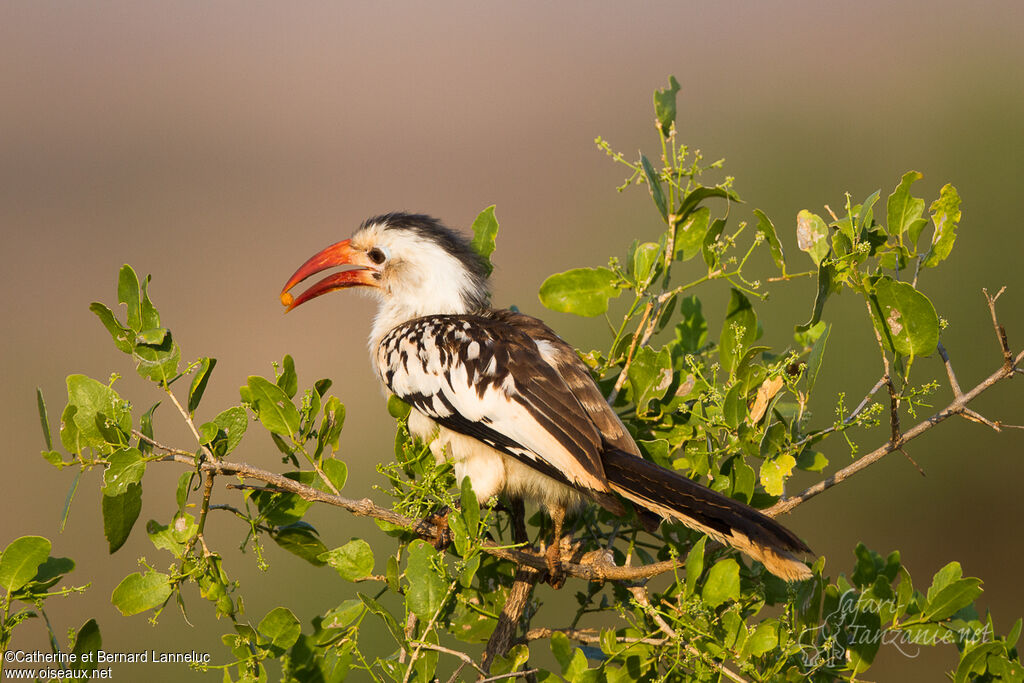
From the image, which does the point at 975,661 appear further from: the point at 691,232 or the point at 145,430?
the point at 145,430

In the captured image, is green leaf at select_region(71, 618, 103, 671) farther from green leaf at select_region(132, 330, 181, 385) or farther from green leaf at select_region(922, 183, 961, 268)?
green leaf at select_region(922, 183, 961, 268)

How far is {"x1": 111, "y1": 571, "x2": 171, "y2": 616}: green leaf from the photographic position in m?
2.21

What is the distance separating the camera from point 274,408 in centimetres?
241

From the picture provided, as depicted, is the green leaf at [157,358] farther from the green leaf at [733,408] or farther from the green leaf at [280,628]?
the green leaf at [733,408]

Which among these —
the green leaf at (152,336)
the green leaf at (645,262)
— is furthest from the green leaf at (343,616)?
the green leaf at (645,262)

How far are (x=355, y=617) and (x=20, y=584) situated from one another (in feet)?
2.58

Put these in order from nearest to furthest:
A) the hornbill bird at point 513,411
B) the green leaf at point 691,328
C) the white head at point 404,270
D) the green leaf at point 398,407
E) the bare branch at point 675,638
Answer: the bare branch at point 675,638 → the hornbill bird at point 513,411 → the green leaf at point 691,328 → the green leaf at point 398,407 → the white head at point 404,270

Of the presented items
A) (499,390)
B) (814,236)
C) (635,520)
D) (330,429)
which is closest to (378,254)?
(499,390)

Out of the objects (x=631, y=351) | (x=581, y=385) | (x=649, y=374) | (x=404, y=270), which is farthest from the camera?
(x=404, y=270)

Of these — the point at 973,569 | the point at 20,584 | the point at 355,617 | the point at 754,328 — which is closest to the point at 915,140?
the point at 973,569

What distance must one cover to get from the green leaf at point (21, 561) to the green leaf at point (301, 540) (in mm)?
553

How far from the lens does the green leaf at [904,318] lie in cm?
220

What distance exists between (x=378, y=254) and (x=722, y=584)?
2.37 m

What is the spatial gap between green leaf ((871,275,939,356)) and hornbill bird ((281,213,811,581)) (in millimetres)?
566
